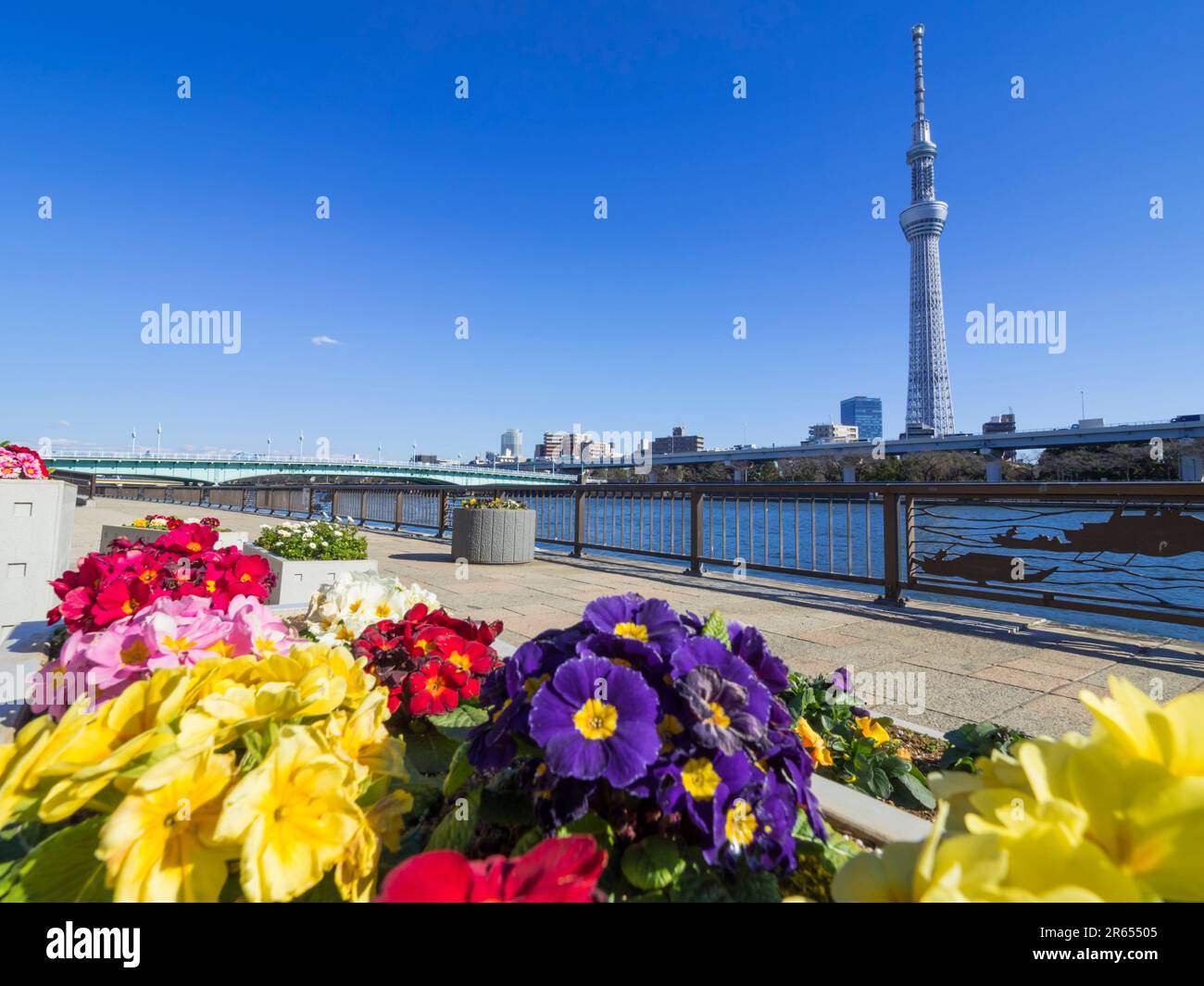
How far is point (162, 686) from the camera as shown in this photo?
781 mm

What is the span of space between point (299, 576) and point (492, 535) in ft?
11.9

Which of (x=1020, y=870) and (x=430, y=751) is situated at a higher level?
(x=1020, y=870)

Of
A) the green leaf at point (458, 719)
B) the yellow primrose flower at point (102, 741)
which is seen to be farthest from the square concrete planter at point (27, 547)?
the yellow primrose flower at point (102, 741)

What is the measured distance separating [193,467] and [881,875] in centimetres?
4476

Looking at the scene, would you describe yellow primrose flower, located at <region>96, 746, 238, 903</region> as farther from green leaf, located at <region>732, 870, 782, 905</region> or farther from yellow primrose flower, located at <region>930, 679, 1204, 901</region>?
yellow primrose flower, located at <region>930, 679, 1204, 901</region>

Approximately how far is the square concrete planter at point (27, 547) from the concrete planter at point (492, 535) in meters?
4.54

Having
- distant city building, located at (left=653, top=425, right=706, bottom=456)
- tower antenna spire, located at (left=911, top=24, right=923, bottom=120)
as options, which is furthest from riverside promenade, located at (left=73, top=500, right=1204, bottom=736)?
tower antenna spire, located at (left=911, top=24, right=923, bottom=120)

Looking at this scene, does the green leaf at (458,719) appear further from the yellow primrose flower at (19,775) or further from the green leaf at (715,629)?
the yellow primrose flower at (19,775)

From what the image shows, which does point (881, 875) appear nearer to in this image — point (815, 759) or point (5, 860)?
point (5, 860)

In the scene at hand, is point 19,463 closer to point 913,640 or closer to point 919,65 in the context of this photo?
point 913,640

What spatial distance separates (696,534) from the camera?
7062 millimetres

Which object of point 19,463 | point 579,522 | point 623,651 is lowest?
point 579,522

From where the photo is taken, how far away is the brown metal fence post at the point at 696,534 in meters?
7.02

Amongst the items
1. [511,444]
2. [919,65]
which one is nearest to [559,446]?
[511,444]
